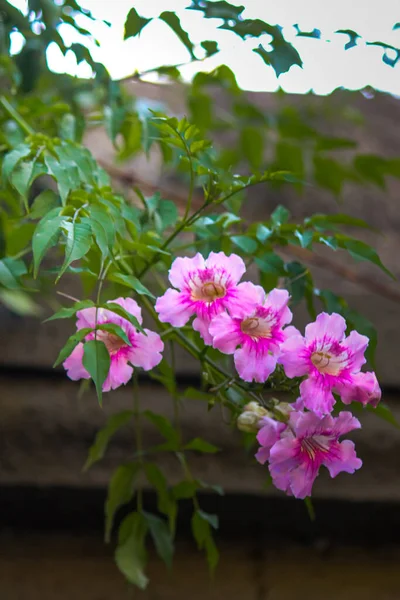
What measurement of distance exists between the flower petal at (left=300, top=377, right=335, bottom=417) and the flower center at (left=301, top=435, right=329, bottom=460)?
0.08 feet

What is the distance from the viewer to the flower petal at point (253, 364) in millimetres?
477

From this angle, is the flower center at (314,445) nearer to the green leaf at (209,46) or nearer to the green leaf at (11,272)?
the green leaf at (11,272)

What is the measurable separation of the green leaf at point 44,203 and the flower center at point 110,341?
137 millimetres

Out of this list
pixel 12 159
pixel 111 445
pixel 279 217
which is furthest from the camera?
pixel 111 445

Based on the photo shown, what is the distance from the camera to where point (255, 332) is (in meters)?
0.49

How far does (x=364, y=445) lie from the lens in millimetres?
1009

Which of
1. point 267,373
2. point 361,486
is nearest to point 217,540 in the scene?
point 361,486

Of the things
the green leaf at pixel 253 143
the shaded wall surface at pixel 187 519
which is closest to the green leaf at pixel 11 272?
the shaded wall surface at pixel 187 519

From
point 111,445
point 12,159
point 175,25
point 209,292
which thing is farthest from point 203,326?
point 111,445

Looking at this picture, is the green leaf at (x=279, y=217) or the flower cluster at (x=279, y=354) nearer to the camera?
the flower cluster at (x=279, y=354)

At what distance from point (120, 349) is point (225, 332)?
89 mm

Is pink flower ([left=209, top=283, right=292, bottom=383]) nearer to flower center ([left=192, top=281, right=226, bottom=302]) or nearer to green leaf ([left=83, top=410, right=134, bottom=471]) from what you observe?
flower center ([left=192, top=281, right=226, bottom=302])

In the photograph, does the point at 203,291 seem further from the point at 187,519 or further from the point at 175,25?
the point at 187,519

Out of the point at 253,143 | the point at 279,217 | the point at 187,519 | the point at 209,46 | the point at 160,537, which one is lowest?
the point at 187,519
